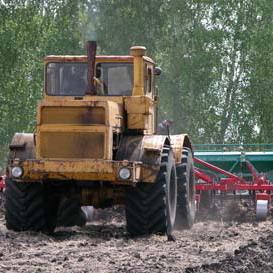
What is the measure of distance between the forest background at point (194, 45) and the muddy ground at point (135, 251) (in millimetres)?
19186

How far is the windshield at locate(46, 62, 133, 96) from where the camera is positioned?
1265 centimetres

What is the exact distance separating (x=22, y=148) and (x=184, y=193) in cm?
274

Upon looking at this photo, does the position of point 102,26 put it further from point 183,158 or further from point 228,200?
point 183,158

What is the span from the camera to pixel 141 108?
12555 millimetres

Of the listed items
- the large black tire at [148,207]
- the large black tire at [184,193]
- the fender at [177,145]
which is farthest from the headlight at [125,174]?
the large black tire at [184,193]

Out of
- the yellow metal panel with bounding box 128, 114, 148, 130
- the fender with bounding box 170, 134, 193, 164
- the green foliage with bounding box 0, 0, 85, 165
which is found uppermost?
the green foliage with bounding box 0, 0, 85, 165

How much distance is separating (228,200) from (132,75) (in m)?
4.49

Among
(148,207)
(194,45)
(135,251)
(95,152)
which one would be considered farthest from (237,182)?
(194,45)

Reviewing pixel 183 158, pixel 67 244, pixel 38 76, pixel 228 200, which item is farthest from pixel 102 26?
pixel 67 244

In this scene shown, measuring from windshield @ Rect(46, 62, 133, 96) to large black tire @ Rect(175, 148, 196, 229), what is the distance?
5.64 ft

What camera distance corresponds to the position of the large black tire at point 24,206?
12.0 m

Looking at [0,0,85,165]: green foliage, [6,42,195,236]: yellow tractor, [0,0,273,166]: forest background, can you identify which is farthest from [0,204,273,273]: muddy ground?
[0,0,273,166]: forest background

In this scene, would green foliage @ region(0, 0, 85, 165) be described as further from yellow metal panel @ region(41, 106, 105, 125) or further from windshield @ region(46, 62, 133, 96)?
yellow metal panel @ region(41, 106, 105, 125)

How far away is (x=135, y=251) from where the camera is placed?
33.0ft
